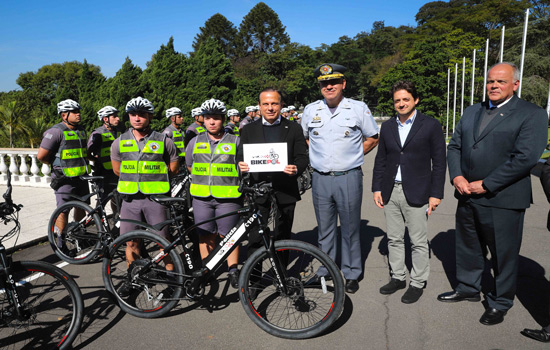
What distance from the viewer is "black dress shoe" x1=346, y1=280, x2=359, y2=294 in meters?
4.21

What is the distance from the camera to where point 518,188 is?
3410 millimetres

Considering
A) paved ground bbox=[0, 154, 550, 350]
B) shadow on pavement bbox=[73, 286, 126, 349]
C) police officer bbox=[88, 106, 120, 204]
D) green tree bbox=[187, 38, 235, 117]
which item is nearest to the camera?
paved ground bbox=[0, 154, 550, 350]

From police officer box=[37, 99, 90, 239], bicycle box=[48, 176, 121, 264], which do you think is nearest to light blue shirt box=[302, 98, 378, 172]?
bicycle box=[48, 176, 121, 264]

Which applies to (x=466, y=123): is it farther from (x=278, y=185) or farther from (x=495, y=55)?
(x=495, y=55)

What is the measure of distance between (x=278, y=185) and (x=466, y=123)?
1.86 meters

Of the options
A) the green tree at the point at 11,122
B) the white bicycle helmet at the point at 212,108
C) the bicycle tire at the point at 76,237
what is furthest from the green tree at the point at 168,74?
the white bicycle helmet at the point at 212,108

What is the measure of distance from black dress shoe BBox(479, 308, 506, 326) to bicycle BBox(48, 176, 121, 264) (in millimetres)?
4097

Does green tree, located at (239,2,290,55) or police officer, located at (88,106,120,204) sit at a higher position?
green tree, located at (239,2,290,55)

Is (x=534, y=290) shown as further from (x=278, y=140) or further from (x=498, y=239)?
(x=278, y=140)

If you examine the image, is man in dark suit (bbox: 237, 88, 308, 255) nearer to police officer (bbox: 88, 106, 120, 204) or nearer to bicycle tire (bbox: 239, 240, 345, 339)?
bicycle tire (bbox: 239, 240, 345, 339)

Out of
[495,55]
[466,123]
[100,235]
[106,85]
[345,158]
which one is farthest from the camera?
[495,55]

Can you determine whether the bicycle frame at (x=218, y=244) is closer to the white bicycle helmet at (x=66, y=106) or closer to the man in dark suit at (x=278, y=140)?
the man in dark suit at (x=278, y=140)

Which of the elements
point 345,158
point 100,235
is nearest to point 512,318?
point 345,158

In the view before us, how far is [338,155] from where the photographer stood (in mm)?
4062
